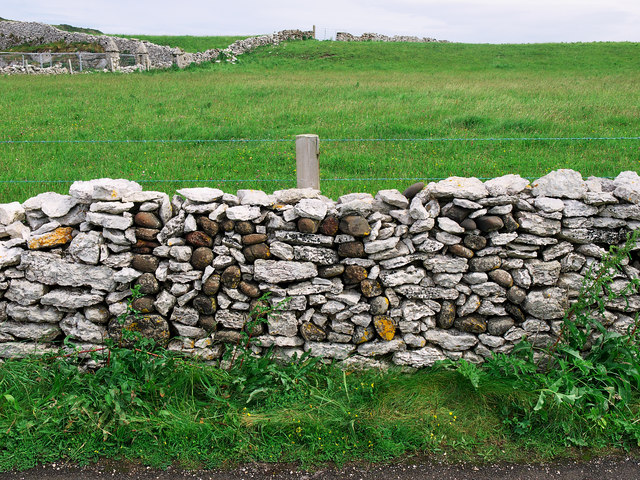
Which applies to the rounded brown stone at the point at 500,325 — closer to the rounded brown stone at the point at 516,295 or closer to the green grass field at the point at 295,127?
the rounded brown stone at the point at 516,295

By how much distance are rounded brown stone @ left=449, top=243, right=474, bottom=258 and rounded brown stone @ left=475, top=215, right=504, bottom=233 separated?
0.81 ft

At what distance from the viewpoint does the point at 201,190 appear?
4879 mm

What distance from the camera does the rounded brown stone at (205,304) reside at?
4.82m

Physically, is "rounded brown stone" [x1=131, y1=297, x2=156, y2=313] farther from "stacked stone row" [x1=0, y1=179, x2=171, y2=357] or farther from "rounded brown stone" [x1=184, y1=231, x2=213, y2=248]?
"rounded brown stone" [x1=184, y1=231, x2=213, y2=248]

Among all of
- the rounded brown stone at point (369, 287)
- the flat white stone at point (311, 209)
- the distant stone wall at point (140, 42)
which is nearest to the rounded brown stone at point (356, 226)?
the flat white stone at point (311, 209)

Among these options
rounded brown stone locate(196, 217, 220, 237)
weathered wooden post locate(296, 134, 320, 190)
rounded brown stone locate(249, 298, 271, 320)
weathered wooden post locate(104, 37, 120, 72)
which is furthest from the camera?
weathered wooden post locate(104, 37, 120, 72)

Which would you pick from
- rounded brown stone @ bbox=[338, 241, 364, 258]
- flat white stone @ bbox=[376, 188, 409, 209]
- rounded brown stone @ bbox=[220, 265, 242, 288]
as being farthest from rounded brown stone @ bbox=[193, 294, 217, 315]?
flat white stone @ bbox=[376, 188, 409, 209]

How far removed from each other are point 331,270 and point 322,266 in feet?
0.38

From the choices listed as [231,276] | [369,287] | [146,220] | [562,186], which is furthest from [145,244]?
[562,186]

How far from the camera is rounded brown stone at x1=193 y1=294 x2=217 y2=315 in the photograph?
4824mm

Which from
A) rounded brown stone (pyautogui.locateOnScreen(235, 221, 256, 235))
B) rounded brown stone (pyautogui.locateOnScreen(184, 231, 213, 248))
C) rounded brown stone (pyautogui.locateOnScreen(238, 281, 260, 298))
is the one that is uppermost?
rounded brown stone (pyautogui.locateOnScreen(235, 221, 256, 235))

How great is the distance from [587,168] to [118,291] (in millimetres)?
6684

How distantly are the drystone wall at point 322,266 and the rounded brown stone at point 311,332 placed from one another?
0.01 m

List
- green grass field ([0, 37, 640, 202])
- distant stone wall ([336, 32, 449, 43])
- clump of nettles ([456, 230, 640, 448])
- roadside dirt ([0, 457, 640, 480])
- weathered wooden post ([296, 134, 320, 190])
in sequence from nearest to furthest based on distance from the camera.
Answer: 1. roadside dirt ([0, 457, 640, 480])
2. clump of nettles ([456, 230, 640, 448])
3. weathered wooden post ([296, 134, 320, 190])
4. green grass field ([0, 37, 640, 202])
5. distant stone wall ([336, 32, 449, 43])
